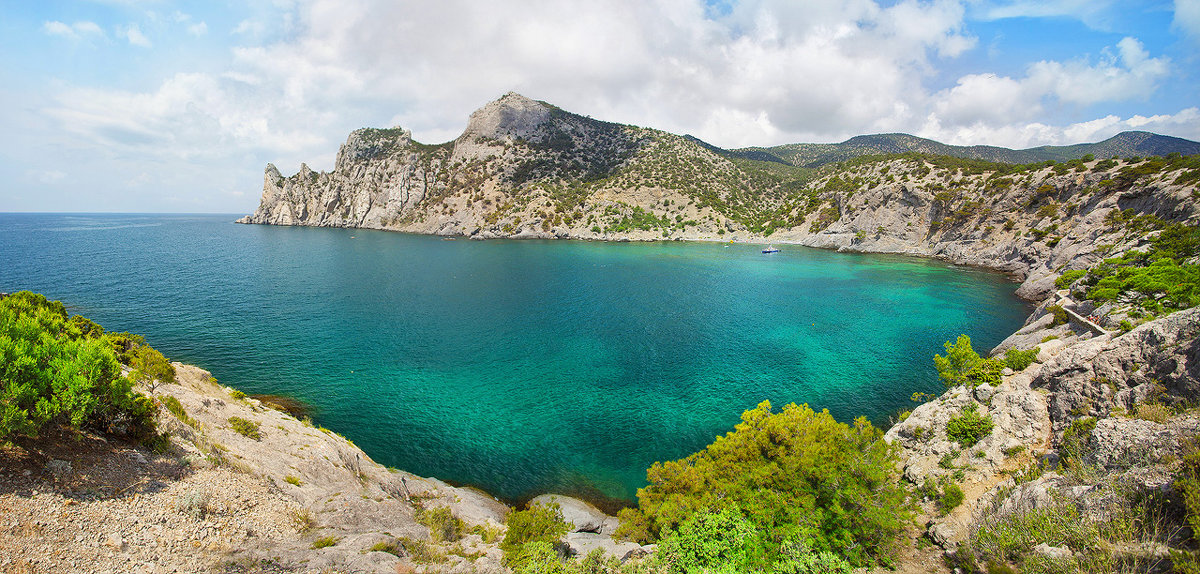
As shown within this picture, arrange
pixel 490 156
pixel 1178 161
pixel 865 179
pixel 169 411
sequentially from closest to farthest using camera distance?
pixel 169 411 → pixel 1178 161 → pixel 865 179 → pixel 490 156

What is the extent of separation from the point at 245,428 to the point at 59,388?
24.4 ft

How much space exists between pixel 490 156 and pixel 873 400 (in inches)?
6708

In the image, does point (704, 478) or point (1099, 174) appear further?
point (1099, 174)

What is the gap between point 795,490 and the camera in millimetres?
14797

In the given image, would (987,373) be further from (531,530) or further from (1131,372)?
(531,530)

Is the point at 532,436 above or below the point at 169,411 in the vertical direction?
below

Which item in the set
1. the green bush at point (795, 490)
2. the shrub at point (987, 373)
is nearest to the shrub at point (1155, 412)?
the green bush at point (795, 490)

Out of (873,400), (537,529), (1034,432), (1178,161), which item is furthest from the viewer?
(1178,161)

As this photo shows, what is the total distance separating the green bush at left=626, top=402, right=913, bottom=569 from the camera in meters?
13.4

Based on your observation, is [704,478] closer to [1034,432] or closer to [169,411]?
[1034,432]

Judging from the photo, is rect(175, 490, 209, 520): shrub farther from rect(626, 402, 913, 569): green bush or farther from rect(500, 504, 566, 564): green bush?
rect(626, 402, 913, 569): green bush

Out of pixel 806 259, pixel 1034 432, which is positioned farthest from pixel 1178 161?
pixel 1034 432

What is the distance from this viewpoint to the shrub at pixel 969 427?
1881 cm

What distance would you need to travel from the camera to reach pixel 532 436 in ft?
87.8
